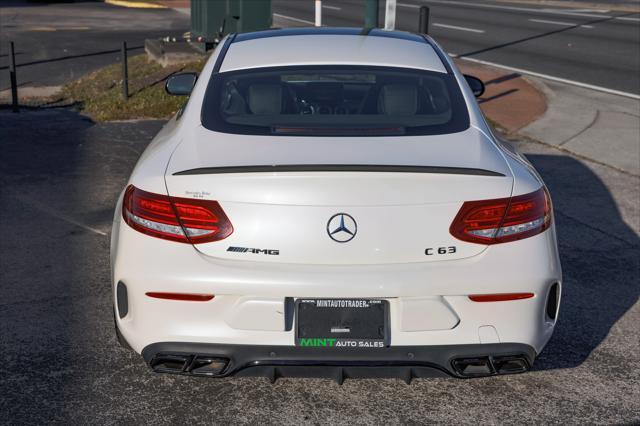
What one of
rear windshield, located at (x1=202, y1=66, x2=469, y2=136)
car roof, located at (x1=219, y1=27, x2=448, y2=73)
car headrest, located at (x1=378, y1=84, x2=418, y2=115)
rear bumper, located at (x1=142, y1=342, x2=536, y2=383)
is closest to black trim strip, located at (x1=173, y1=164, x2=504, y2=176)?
rear windshield, located at (x1=202, y1=66, x2=469, y2=136)

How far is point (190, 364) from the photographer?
12.9ft

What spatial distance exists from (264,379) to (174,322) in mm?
885

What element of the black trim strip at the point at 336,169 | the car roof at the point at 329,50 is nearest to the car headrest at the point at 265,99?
the car roof at the point at 329,50

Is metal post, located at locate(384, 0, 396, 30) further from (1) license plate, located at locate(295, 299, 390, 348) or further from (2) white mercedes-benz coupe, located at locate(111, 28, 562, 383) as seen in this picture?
(1) license plate, located at locate(295, 299, 390, 348)

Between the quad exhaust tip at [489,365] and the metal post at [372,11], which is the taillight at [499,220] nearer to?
the quad exhaust tip at [489,365]

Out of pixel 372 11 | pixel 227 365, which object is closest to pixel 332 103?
pixel 227 365

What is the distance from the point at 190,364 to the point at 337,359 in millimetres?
622

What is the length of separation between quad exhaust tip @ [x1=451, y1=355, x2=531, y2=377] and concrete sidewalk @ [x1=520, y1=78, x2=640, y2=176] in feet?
18.8

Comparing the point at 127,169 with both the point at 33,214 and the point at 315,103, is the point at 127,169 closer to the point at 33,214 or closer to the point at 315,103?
the point at 33,214

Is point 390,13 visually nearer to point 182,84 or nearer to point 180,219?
point 182,84

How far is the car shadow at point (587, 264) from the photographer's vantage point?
17.0 ft

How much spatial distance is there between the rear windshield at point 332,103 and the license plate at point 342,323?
0.84 meters

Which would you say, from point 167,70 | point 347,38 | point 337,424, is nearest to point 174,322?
point 337,424

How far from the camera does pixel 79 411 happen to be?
4.29 m
